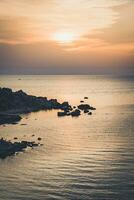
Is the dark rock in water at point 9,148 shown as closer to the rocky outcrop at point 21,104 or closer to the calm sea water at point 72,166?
the calm sea water at point 72,166

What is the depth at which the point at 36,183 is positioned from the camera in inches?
2495

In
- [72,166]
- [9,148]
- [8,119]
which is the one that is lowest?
[72,166]

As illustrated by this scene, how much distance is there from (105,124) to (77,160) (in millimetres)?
56699

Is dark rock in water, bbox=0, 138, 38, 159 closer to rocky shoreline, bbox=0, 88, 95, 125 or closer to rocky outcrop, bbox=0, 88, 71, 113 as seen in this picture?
rocky shoreline, bbox=0, 88, 95, 125

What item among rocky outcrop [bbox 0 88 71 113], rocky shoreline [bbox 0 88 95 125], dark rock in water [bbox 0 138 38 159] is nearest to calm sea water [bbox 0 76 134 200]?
dark rock in water [bbox 0 138 38 159]

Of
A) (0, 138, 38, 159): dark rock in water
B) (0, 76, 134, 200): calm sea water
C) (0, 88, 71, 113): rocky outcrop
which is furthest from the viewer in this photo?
(0, 88, 71, 113): rocky outcrop

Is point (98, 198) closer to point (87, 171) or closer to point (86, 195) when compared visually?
point (86, 195)

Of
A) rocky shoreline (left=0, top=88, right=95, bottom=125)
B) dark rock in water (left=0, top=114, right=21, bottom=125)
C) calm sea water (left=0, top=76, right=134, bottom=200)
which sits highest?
rocky shoreline (left=0, top=88, right=95, bottom=125)

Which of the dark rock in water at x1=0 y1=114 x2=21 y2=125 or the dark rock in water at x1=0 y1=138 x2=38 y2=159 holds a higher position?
the dark rock in water at x1=0 y1=114 x2=21 y2=125

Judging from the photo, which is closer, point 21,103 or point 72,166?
point 72,166

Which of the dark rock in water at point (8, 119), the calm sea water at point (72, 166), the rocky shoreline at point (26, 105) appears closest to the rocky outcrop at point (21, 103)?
the rocky shoreline at point (26, 105)

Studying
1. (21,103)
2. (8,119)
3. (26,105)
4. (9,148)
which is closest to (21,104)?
(21,103)

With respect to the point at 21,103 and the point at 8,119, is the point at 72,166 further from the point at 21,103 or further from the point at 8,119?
the point at 21,103

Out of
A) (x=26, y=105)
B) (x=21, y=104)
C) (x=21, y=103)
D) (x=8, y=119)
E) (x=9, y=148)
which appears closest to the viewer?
(x=9, y=148)
